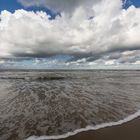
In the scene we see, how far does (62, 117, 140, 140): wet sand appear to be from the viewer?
6.16 meters

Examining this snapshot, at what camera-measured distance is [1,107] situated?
36.7 ft

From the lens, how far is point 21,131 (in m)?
7.21

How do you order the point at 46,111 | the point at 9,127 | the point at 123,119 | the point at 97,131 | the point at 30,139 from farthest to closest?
1. the point at 46,111
2. the point at 123,119
3. the point at 9,127
4. the point at 97,131
5. the point at 30,139

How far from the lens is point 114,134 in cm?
645

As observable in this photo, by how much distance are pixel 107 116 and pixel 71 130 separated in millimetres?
2991

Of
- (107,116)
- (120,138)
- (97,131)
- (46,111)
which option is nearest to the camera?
(120,138)

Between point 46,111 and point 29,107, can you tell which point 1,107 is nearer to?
point 29,107

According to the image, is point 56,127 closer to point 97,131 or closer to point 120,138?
point 97,131

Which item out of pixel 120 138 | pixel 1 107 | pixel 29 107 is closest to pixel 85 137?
pixel 120 138

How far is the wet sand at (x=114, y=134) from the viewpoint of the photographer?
6156 mm

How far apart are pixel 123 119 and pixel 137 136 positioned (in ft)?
7.78

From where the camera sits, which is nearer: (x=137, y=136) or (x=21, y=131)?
(x=137, y=136)

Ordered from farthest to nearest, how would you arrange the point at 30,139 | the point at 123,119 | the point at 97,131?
1. the point at 123,119
2. the point at 97,131
3. the point at 30,139

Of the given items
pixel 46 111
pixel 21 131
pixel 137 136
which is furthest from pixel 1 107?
pixel 137 136
